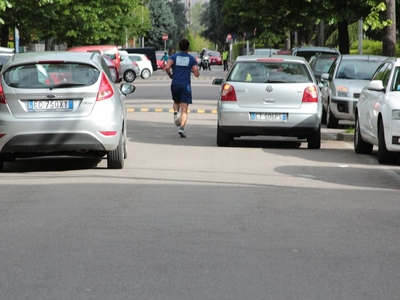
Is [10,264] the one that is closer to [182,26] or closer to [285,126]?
[285,126]

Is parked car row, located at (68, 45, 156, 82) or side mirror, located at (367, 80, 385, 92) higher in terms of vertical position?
side mirror, located at (367, 80, 385, 92)

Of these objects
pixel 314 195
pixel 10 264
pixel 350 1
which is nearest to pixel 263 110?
pixel 314 195

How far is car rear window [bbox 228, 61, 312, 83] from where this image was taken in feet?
58.8

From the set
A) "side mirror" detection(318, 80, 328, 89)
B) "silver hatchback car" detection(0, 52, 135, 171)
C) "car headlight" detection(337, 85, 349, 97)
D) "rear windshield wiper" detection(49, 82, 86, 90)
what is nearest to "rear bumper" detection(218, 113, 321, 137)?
"side mirror" detection(318, 80, 328, 89)

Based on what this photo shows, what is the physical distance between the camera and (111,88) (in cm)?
1404

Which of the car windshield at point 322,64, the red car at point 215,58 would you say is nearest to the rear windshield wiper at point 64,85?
the car windshield at point 322,64

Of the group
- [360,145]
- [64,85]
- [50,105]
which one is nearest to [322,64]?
[360,145]

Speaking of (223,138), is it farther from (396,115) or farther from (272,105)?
(396,115)

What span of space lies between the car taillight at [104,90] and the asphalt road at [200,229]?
932 mm

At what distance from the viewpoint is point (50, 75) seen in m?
13.8

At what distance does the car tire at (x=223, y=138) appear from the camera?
59.1 feet

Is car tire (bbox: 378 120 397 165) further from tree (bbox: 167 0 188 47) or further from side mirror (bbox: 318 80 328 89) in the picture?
tree (bbox: 167 0 188 47)

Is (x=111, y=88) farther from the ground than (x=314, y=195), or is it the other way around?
(x=111, y=88)

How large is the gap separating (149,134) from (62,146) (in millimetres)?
7638
